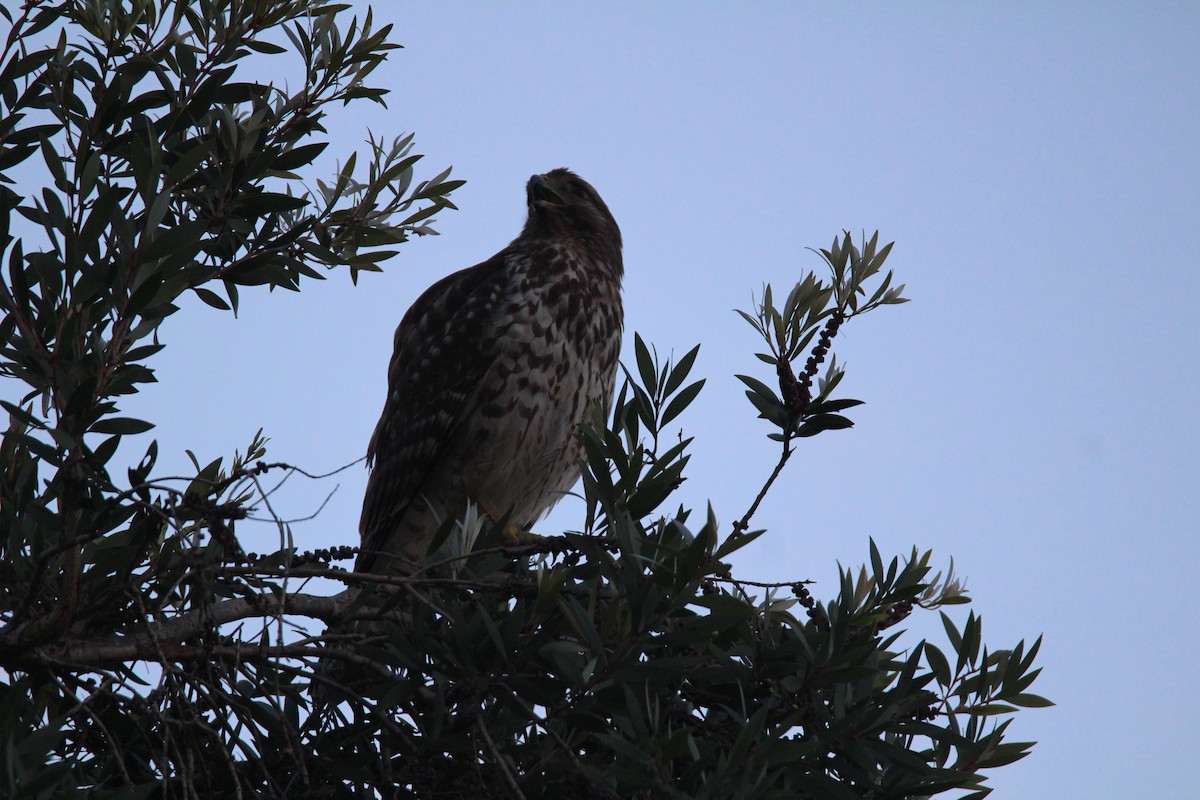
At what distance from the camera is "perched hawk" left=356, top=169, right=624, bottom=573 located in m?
5.15

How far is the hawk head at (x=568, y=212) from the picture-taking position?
611 centimetres

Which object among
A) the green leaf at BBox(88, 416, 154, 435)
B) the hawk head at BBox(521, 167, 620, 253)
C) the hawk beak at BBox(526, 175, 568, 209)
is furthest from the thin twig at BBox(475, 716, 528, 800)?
the hawk beak at BBox(526, 175, 568, 209)

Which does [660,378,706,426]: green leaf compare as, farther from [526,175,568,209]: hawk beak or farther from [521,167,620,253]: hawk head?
[526,175,568,209]: hawk beak

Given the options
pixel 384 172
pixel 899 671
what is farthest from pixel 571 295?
pixel 899 671

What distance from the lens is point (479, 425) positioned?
17.0ft

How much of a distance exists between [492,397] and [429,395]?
33cm

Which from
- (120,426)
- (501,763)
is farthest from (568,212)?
(501,763)

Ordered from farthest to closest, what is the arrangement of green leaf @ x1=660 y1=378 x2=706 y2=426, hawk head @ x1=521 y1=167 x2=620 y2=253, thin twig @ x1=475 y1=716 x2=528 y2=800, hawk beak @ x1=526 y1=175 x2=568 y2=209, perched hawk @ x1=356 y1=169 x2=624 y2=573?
hawk beak @ x1=526 y1=175 x2=568 y2=209 → hawk head @ x1=521 y1=167 x2=620 y2=253 → perched hawk @ x1=356 y1=169 x2=624 y2=573 → green leaf @ x1=660 y1=378 x2=706 y2=426 → thin twig @ x1=475 y1=716 x2=528 y2=800

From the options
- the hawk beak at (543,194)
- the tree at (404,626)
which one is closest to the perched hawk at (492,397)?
the hawk beak at (543,194)

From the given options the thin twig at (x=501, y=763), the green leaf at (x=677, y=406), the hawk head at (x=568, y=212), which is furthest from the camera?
the hawk head at (x=568, y=212)

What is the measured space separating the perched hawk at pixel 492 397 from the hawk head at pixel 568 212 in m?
0.49

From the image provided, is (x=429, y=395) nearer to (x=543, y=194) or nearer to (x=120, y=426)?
(x=543, y=194)

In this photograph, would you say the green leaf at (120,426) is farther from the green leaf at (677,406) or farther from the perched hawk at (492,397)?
the perched hawk at (492,397)

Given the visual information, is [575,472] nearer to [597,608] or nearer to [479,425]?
[479,425]
